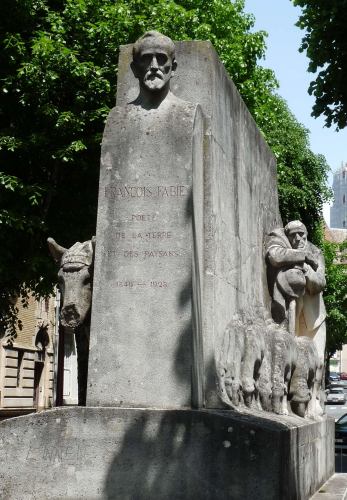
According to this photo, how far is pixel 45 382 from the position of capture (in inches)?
A: 1732

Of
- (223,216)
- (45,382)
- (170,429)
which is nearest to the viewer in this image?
(170,429)

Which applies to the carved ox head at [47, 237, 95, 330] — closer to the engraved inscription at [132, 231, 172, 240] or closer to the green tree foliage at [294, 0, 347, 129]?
the engraved inscription at [132, 231, 172, 240]

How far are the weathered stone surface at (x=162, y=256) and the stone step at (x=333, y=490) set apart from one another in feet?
6.79

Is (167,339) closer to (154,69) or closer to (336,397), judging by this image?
(154,69)

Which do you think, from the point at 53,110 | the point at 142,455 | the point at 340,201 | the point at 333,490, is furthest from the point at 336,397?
the point at 340,201

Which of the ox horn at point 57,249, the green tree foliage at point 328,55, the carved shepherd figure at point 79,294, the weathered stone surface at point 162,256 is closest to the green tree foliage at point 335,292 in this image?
the green tree foliage at point 328,55

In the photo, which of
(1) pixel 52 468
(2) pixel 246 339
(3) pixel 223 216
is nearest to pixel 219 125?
(3) pixel 223 216

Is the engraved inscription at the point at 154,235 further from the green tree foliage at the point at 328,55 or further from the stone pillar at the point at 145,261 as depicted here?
the green tree foliage at the point at 328,55

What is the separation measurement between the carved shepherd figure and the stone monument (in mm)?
347

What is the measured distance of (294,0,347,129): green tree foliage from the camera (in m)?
21.1

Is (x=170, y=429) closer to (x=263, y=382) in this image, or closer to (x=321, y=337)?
(x=263, y=382)

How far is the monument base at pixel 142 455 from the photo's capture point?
641 centimetres

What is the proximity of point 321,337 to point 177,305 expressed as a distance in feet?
15.0

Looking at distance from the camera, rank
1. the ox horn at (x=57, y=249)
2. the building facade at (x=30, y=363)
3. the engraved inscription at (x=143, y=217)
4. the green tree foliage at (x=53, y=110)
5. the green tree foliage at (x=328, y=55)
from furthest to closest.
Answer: the building facade at (x=30, y=363) < the green tree foliage at (x=328, y=55) < the green tree foliage at (x=53, y=110) < the ox horn at (x=57, y=249) < the engraved inscription at (x=143, y=217)
